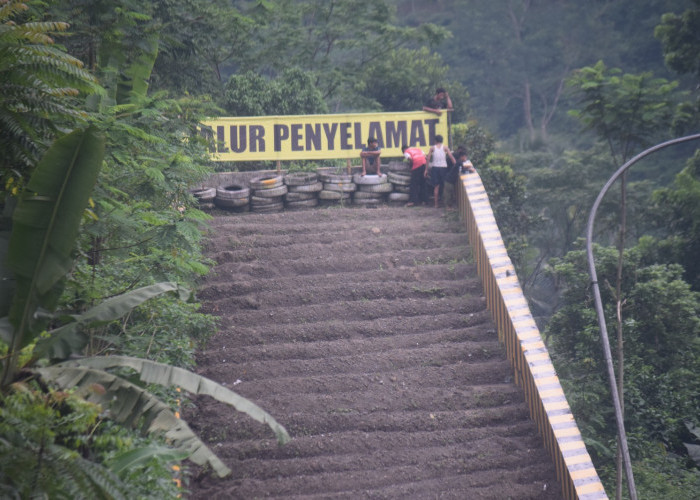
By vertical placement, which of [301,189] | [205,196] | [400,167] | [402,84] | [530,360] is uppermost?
[402,84]

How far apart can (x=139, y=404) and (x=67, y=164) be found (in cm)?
178

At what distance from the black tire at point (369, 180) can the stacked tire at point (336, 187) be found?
0.36ft

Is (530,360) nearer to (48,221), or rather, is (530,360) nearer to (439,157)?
(439,157)

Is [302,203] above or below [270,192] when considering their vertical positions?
below

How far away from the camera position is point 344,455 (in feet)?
27.7

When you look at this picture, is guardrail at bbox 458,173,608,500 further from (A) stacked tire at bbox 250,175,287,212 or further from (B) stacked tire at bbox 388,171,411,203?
(A) stacked tire at bbox 250,175,287,212

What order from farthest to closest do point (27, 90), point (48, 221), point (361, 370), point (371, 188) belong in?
1. point (371, 188)
2. point (361, 370)
3. point (27, 90)
4. point (48, 221)

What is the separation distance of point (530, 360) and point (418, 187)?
5.99 m

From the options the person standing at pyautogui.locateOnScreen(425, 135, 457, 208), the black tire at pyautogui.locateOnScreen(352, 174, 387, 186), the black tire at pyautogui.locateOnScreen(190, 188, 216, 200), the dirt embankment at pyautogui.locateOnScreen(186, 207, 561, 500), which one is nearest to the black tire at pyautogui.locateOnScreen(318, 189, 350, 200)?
the black tire at pyautogui.locateOnScreen(352, 174, 387, 186)

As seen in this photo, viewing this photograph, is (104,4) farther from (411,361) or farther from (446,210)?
(446,210)

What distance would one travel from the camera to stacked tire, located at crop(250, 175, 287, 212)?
14195mm

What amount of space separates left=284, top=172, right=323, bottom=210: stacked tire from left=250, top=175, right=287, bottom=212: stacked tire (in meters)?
0.15

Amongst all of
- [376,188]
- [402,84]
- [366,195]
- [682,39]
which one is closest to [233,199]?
[366,195]

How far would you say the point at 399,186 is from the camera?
1459 cm
